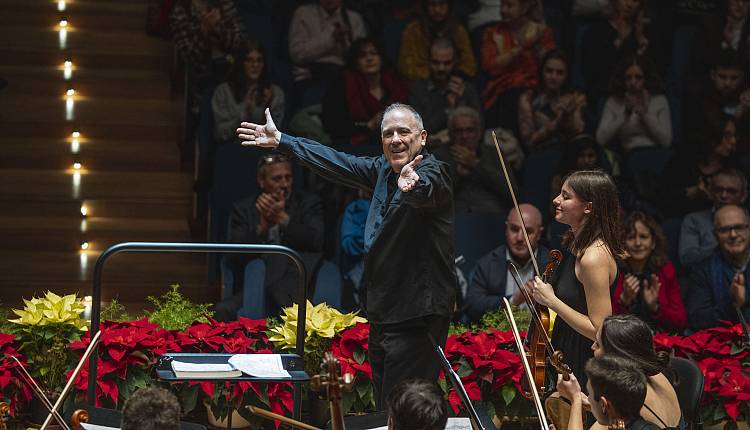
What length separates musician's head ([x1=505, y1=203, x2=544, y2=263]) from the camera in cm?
603

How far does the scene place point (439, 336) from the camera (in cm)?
358

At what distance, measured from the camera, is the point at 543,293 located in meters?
3.47

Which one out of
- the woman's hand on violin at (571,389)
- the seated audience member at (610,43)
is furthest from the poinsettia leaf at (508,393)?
the seated audience member at (610,43)

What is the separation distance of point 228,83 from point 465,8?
5.36 feet

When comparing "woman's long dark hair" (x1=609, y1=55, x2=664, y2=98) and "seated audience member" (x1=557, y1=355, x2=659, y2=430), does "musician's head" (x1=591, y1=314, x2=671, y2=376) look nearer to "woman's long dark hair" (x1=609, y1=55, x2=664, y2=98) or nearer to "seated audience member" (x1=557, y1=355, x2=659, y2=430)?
"seated audience member" (x1=557, y1=355, x2=659, y2=430)

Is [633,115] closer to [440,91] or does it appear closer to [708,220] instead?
[708,220]

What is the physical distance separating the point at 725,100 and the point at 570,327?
409cm

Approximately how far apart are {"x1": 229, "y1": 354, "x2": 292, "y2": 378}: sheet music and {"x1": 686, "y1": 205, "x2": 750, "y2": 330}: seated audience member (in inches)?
141

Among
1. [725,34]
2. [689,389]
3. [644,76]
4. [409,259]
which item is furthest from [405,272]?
[725,34]

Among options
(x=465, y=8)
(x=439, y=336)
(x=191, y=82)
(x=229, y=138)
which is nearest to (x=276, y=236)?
(x=229, y=138)

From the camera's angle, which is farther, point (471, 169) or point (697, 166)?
point (697, 166)

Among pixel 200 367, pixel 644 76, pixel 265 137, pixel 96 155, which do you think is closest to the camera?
pixel 200 367

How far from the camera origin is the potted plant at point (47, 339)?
13.2ft

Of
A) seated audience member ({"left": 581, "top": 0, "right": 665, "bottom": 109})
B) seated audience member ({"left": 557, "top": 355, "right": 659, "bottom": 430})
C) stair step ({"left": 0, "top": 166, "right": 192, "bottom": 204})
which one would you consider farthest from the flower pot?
seated audience member ({"left": 581, "top": 0, "right": 665, "bottom": 109})
